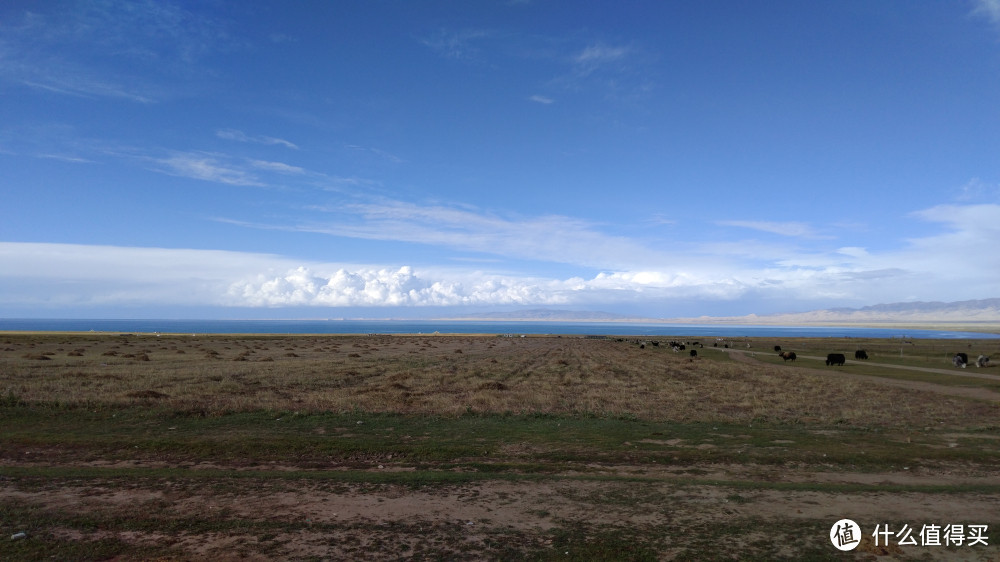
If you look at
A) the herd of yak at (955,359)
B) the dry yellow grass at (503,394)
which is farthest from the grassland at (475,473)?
the herd of yak at (955,359)

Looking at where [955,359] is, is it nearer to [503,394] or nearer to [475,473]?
[503,394]

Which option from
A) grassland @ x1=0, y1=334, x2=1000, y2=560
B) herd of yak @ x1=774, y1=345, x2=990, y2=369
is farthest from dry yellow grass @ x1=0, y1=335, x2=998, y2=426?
herd of yak @ x1=774, y1=345, x2=990, y2=369

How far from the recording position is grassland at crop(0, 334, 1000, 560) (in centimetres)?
797

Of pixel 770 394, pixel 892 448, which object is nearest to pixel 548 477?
pixel 892 448

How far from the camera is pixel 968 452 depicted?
1448cm

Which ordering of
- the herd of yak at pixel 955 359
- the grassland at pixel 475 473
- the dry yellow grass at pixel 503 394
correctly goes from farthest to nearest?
the herd of yak at pixel 955 359 → the dry yellow grass at pixel 503 394 → the grassland at pixel 475 473

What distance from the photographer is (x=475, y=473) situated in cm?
1221

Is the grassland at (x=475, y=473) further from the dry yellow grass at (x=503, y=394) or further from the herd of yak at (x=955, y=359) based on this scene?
the herd of yak at (x=955, y=359)

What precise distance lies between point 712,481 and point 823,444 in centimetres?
619

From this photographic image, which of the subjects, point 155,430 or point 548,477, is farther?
point 155,430

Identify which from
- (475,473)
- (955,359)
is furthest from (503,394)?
(955,359)

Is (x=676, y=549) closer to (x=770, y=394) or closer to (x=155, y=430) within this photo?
(x=155, y=430)

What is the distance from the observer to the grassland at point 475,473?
314 inches

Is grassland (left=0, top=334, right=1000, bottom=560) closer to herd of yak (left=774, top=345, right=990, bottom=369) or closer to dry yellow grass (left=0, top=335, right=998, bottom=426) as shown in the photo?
dry yellow grass (left=0, top=335, right=998, bottom=426)
